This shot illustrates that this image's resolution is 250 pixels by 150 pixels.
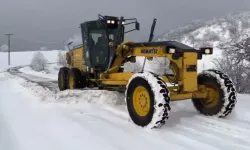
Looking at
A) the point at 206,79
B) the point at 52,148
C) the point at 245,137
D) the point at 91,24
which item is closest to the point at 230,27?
the point at 91,24

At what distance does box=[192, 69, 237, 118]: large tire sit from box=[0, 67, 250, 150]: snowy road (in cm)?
20

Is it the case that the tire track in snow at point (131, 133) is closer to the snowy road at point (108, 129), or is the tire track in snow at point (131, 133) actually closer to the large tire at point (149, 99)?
the snowy road at point (108, 129)

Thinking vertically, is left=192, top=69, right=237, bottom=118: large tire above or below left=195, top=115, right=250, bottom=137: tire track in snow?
above

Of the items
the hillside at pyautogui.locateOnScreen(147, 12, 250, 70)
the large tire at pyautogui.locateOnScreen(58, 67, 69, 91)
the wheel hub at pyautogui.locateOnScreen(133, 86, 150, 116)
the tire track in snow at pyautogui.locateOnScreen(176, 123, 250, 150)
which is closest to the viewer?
the tire track in snow at pyautogui.locateOnScreen(176, 123, 250, 150)

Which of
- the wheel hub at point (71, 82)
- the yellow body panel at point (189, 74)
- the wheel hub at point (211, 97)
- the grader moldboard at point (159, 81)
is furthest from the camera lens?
the wheel hub at point (71, 82)

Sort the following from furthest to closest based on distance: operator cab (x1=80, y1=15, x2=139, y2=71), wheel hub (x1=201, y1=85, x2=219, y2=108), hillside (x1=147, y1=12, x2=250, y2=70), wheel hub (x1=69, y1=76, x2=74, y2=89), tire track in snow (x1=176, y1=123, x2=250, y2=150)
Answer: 1. hillside (x1=147, y1=12, x2=250, y2=70)
2. wheel hub (x1=69, y1=76, x2=74, y2=89)
3. operator cab (x1=80, y1=15, x2=139, y2=71)
4. wheel hub (x1=201, y1=85, x2=219, y2=108)
5. tire track in snow (x1=176, y1=123, x2=250, y2=150)

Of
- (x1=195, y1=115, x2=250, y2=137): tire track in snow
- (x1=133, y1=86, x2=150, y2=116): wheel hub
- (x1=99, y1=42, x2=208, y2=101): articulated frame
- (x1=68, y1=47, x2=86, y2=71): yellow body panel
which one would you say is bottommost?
(x1=195, y1=115, x2=250, y2=137): tire track in snow

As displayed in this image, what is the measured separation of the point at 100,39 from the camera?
906 cm

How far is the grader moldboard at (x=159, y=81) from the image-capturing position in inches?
204

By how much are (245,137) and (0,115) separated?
16.2 feet

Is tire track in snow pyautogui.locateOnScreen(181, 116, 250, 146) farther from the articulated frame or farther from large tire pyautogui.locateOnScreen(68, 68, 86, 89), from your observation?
large tire pyautogui.locateOnScreen(68, 68, 86, 89)

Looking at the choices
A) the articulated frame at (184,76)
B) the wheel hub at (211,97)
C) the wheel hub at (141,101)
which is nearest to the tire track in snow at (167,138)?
the wheel hub at (141,101)

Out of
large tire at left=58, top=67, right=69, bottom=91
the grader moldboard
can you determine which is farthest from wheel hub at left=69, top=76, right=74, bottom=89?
the grader moldboard

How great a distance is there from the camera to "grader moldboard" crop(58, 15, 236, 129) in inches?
204
